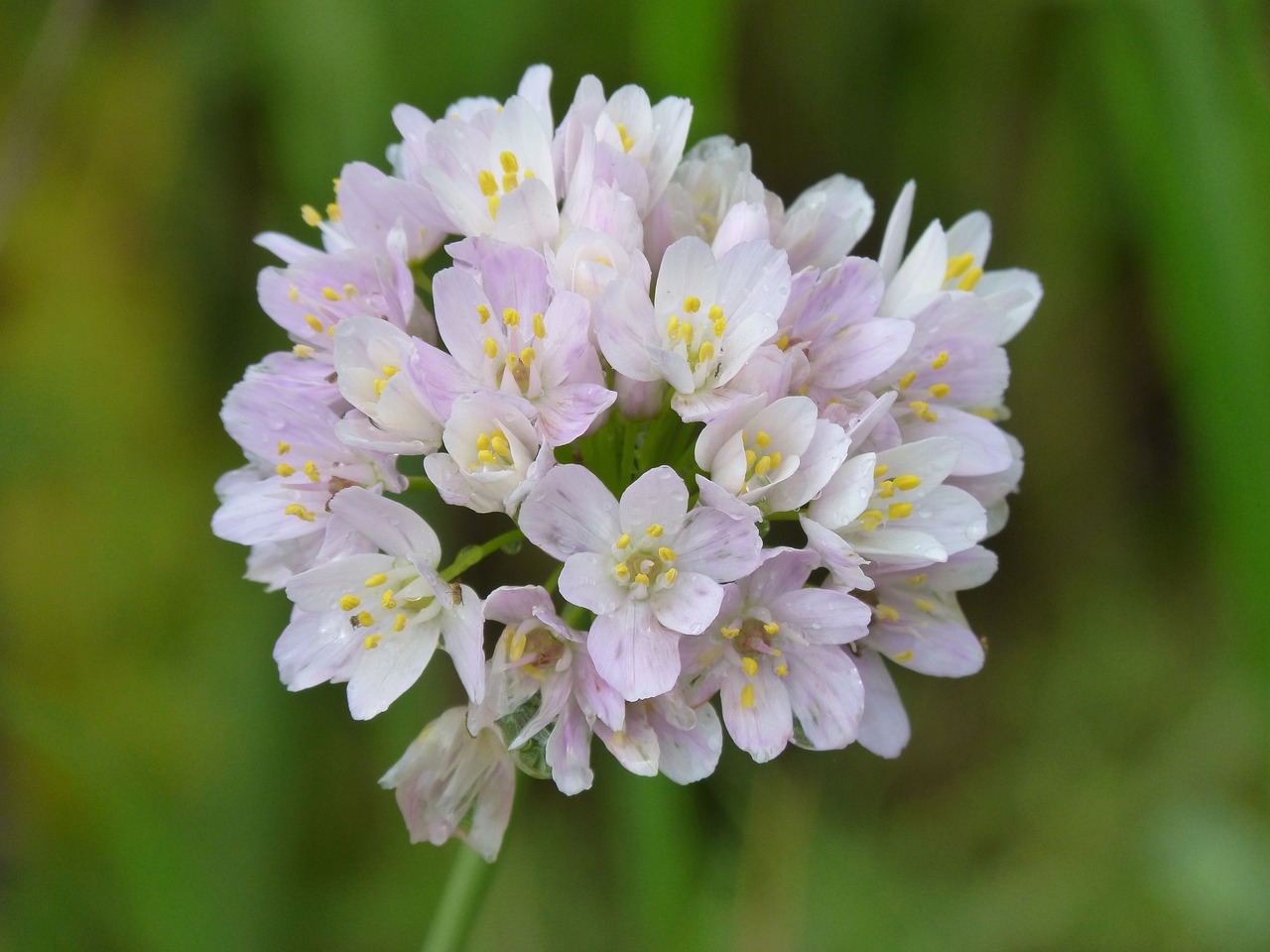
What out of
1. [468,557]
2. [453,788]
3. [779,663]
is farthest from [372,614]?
[779,663]

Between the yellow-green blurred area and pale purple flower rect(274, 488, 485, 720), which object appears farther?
the yellow-green blurred area

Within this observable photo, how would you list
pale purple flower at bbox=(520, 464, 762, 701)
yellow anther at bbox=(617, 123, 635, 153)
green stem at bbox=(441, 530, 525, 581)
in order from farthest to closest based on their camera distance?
yellow anther at bbox=(617, 123, 635, 153), green stem at bbox=(441, 530, 525, 581), pale purple flower at bbox=(520, 464, 762, 701)

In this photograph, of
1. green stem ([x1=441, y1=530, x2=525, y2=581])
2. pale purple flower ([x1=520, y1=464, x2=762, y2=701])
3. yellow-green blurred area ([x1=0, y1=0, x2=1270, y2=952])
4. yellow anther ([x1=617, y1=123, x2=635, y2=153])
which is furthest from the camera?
yellow-green blurred area ([x1=0, y1=0, x2=1270, y2=952])

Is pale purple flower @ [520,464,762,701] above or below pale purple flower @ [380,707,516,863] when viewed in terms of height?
above

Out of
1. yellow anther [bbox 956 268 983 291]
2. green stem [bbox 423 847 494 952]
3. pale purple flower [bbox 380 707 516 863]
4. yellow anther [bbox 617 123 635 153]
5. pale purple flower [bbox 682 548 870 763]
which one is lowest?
green stem [bbox 423 847 494 952]

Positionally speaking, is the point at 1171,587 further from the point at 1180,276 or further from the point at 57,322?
the point at 57,322

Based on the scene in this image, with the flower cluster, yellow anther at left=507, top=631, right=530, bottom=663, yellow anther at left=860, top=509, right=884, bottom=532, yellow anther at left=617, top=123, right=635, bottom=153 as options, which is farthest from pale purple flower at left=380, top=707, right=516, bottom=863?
yellow anther at left=617, top=123, right=635, bottom=153

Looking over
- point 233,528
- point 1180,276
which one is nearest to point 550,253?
point 233,528

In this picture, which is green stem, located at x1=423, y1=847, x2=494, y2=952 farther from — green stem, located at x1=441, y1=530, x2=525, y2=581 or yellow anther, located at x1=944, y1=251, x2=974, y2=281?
yellow anther, located at x1=944, y1=251, x2=974, y2=281

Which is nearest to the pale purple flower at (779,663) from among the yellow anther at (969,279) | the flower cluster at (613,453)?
the flower cluster at (613,453)
